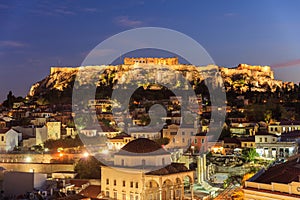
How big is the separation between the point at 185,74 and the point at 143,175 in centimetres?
6893

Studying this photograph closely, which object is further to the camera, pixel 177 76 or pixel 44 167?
pixel 177 76

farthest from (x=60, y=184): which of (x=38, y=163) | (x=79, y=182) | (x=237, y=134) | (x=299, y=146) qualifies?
(x=237, y=134)

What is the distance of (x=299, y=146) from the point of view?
3009 centimetres

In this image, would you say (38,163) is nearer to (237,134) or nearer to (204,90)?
(237,134)

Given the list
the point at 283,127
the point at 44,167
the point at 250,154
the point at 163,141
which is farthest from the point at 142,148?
the point at 283,127

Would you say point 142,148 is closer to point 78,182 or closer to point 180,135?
point 78,182

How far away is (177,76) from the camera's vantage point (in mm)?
88250

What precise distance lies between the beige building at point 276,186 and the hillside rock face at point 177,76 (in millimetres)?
Answer: 64339

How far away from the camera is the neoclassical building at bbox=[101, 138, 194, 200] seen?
21891 millimetres

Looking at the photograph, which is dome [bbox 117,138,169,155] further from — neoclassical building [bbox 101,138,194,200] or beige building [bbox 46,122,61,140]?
beige building [bbox 46,122,61,140]

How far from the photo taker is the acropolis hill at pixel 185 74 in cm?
8779

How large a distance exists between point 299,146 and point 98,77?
64504mm

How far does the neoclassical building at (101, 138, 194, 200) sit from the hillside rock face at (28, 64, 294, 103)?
55.8 m

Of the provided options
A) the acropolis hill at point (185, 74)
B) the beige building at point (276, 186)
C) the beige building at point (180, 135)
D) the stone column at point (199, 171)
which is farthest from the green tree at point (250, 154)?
the acropolis hill at point (185, 74)
